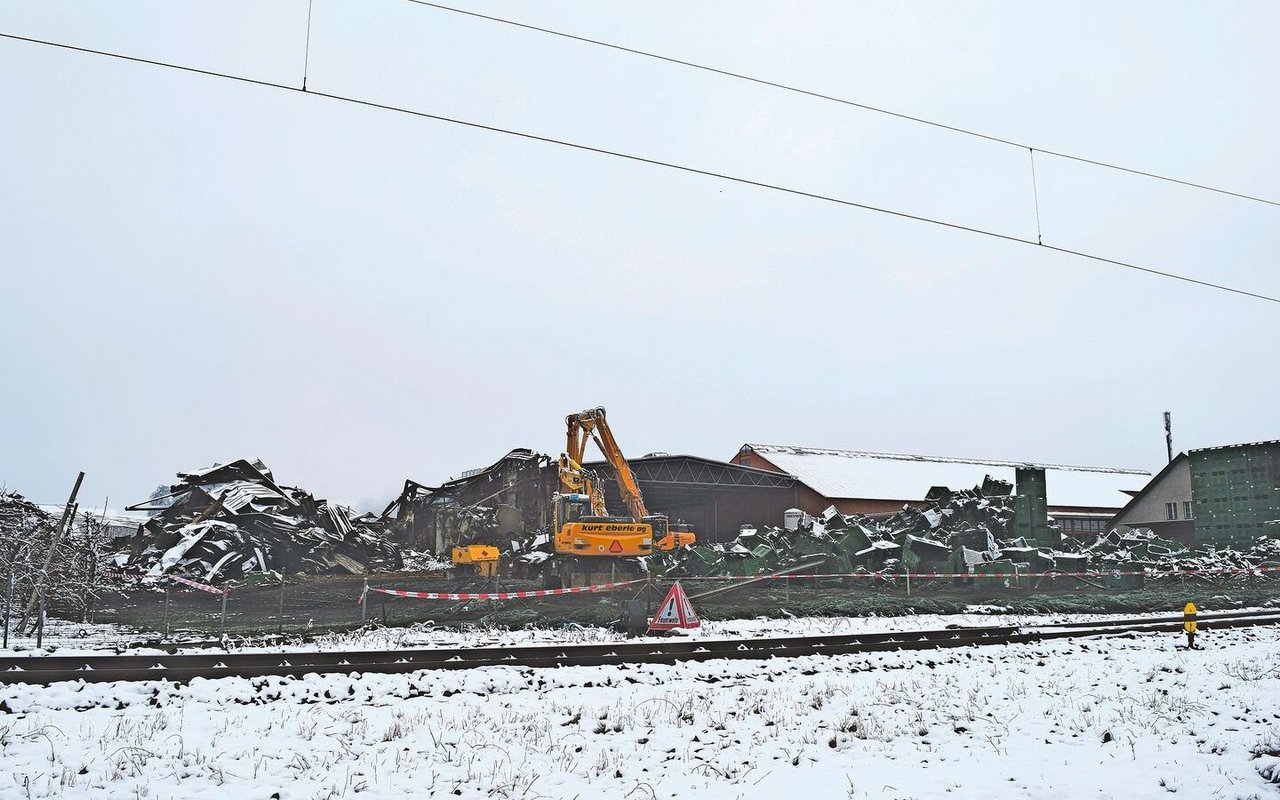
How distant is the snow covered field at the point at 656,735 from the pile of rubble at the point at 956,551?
57.9ft

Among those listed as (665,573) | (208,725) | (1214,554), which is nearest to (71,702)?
(208,725)

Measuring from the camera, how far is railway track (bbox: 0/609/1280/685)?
10.1 metres

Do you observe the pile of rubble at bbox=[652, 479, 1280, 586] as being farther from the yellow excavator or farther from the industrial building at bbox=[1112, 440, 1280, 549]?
the industrial building at bbox=[1112, 440, 1280, 549]

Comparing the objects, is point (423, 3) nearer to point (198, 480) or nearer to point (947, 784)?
point (947, 784)

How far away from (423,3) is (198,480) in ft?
103

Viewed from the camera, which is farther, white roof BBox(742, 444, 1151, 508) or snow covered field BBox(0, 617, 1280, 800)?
white roof BBox(742, 444, 1151, 508)

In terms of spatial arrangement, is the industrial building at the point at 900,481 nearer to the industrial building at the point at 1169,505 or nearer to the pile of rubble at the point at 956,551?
the industrial building at the point at 1169,505

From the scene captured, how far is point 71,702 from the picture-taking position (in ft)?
28.5

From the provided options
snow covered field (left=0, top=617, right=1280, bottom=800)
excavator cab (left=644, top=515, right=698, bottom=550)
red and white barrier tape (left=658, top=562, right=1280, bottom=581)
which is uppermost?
excavator cab (left=644, top=515, right=698, bottom=550)

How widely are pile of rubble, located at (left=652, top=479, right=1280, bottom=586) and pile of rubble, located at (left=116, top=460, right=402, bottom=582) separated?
562 inches

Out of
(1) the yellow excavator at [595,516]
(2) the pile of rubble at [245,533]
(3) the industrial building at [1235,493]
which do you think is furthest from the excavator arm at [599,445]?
(3) the industrial building at [1235,493]

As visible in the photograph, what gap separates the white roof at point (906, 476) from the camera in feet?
174

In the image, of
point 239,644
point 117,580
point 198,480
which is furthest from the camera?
point 198,480

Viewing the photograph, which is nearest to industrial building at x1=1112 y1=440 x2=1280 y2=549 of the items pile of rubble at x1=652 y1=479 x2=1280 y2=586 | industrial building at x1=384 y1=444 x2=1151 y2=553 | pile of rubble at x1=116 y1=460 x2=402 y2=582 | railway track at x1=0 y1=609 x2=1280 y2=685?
pile of rubble at x1=652 y1=479 x2=1280 y2=586
